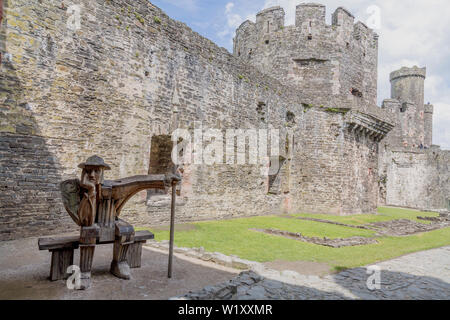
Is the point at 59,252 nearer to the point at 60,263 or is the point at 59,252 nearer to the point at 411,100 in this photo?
the point at 60,263

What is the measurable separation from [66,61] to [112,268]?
5100 mm

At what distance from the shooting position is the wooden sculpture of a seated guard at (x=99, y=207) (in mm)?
3775

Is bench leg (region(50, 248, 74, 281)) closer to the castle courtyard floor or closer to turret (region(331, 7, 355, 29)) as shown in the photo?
the castle courtyard floor

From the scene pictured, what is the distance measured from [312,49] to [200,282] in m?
17.5

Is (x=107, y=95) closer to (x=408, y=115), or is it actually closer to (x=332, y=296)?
(x=332, y=296)

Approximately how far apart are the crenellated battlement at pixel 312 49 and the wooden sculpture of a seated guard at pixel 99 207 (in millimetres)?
15683

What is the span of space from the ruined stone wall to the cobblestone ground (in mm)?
4605

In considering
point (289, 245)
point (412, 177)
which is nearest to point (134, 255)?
point (289, 245)

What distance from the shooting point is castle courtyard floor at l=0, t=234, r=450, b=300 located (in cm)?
351

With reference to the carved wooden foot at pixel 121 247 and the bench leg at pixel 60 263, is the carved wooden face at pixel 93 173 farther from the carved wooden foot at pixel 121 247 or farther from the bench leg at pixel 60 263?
the bench leg at pixel 60 263

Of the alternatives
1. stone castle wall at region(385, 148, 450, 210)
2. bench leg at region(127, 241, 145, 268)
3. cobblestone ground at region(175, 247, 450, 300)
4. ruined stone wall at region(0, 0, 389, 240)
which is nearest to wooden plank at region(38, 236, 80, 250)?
bench leg at region(127, 241, 145, 268)

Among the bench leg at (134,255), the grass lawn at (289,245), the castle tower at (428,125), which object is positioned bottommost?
the grass lawn at (289,245)

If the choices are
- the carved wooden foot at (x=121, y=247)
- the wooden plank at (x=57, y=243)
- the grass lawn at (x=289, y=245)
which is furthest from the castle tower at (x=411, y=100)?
the wooden plank at (x=57, y=243)

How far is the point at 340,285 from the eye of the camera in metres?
4.50
